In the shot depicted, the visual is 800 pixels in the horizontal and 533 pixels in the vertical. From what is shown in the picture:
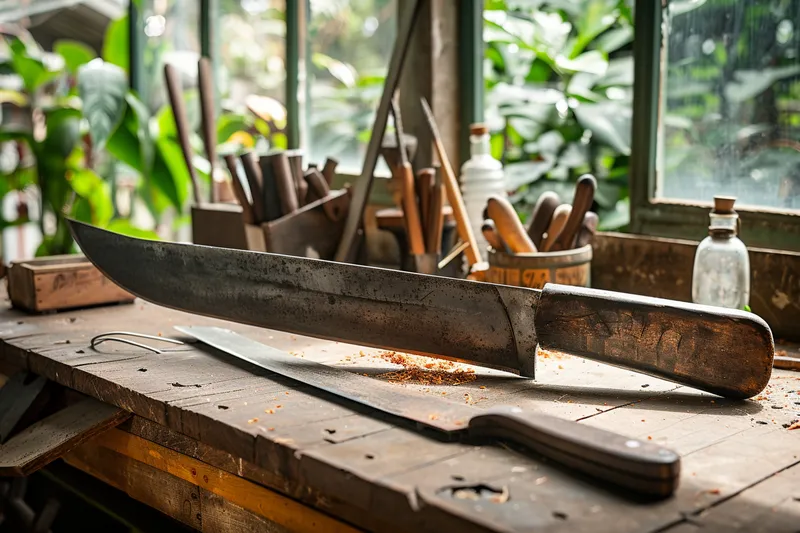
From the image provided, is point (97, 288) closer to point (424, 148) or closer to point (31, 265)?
point (31, 265)

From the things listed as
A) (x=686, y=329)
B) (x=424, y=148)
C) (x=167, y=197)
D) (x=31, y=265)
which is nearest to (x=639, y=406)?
(x=686, y=329)

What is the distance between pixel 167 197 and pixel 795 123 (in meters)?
2.06

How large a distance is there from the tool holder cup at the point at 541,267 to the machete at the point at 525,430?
0.38 meters

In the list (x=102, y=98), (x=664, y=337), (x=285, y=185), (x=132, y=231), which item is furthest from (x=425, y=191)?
(x=102, y=98)

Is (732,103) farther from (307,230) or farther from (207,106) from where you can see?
(207,106)

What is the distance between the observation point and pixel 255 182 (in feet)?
5.94

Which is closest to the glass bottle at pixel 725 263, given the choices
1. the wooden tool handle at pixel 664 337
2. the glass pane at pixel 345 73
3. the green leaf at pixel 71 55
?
the wooden tool handle at pixel 664 337

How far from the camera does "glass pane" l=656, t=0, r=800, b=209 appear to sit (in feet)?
5.01

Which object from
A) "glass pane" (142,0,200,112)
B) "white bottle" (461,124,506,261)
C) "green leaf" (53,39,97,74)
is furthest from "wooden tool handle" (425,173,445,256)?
"green leaf" (53,39,97,74)

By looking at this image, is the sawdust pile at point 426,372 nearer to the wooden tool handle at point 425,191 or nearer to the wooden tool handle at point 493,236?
the wooden tool handle at point 493,236

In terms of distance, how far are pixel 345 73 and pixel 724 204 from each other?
137cm

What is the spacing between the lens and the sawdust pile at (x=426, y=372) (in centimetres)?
122

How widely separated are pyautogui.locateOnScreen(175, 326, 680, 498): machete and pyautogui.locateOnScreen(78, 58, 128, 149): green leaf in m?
1.69

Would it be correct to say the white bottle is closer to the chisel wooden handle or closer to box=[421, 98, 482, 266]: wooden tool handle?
box=[421, 98, 482, 266]: wooden tool handle
